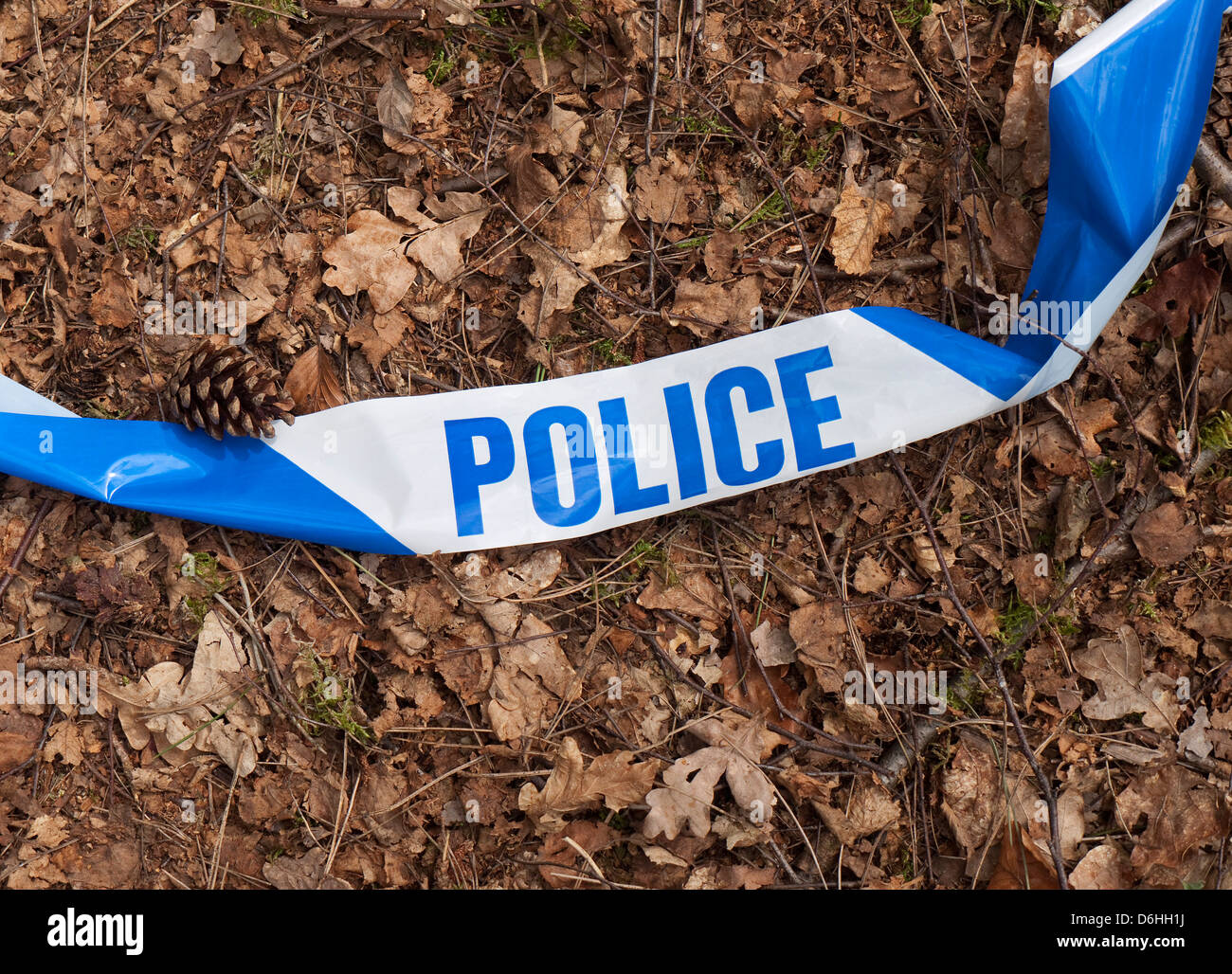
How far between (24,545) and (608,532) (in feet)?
6.73

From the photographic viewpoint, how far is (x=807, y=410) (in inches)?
111

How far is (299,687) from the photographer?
9.20 feet

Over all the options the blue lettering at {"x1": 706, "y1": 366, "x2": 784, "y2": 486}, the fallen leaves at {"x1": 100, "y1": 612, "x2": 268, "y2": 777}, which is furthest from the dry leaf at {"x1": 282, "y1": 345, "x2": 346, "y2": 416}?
the blue lettering at {"x1": 706, "y1": 366, "x2": 784, "y2": 486}

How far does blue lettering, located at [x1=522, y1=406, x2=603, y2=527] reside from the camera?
2811mm

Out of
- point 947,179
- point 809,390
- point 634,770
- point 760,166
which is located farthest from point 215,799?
point 947,179

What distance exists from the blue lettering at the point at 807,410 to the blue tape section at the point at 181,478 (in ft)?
4.62

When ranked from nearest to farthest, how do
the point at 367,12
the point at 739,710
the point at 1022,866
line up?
the point at 1022,866
the point at 739,710
the point at 367,12

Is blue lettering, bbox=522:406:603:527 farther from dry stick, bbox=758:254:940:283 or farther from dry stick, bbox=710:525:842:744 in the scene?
dry stick, bbox=758:254:940:283

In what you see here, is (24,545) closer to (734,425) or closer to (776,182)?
(734,425)

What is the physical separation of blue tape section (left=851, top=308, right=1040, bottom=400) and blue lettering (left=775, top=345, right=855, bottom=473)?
0.22 m

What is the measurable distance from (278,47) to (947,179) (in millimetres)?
2448

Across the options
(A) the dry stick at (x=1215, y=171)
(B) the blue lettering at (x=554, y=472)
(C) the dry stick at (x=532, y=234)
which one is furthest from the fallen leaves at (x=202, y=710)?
(A) the dry stick at (x=1215, y=171)

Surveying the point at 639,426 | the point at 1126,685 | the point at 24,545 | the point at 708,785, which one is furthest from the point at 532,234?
the point at 1126,685

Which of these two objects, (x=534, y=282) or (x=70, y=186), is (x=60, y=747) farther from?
(x=534, y=282)
